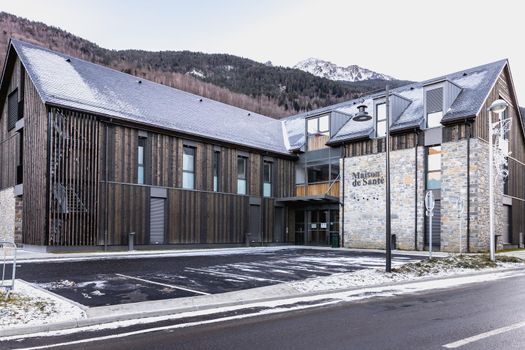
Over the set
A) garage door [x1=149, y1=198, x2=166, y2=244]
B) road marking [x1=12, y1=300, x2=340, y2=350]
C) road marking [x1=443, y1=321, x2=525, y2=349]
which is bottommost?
road marking [x1=12, y1=300, x2=340, y2=350]

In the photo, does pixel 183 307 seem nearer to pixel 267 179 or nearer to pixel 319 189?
pixel 267 179

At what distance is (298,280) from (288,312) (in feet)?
12.6

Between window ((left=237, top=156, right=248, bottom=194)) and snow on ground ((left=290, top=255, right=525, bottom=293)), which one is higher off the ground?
window ((left=237, top=156, right=248, bottom=194))

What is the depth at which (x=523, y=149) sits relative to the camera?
30984 millimetres

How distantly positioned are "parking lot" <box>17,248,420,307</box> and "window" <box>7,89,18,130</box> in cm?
1370

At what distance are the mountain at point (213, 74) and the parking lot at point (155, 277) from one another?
65.6m

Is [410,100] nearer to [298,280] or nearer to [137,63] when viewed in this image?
[298,280]

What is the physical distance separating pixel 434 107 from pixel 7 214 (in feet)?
78.8

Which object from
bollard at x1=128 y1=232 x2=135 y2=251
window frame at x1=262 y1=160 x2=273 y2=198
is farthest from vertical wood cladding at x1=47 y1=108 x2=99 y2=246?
window frame at x1=262 y1=160 x2=273 y2=198

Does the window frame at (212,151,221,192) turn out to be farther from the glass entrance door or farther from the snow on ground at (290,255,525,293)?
the snow on ground at (290,255,525,293)

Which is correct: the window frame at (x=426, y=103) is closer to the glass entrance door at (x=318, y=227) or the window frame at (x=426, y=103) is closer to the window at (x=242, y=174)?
the glass entrance door at (x=318, y=227)

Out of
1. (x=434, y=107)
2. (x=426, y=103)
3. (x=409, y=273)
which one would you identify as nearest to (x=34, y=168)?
(x=409, y=273)

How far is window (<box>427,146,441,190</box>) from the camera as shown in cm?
2397

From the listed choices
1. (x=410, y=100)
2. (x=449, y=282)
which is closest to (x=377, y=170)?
(x=410, y=100)
